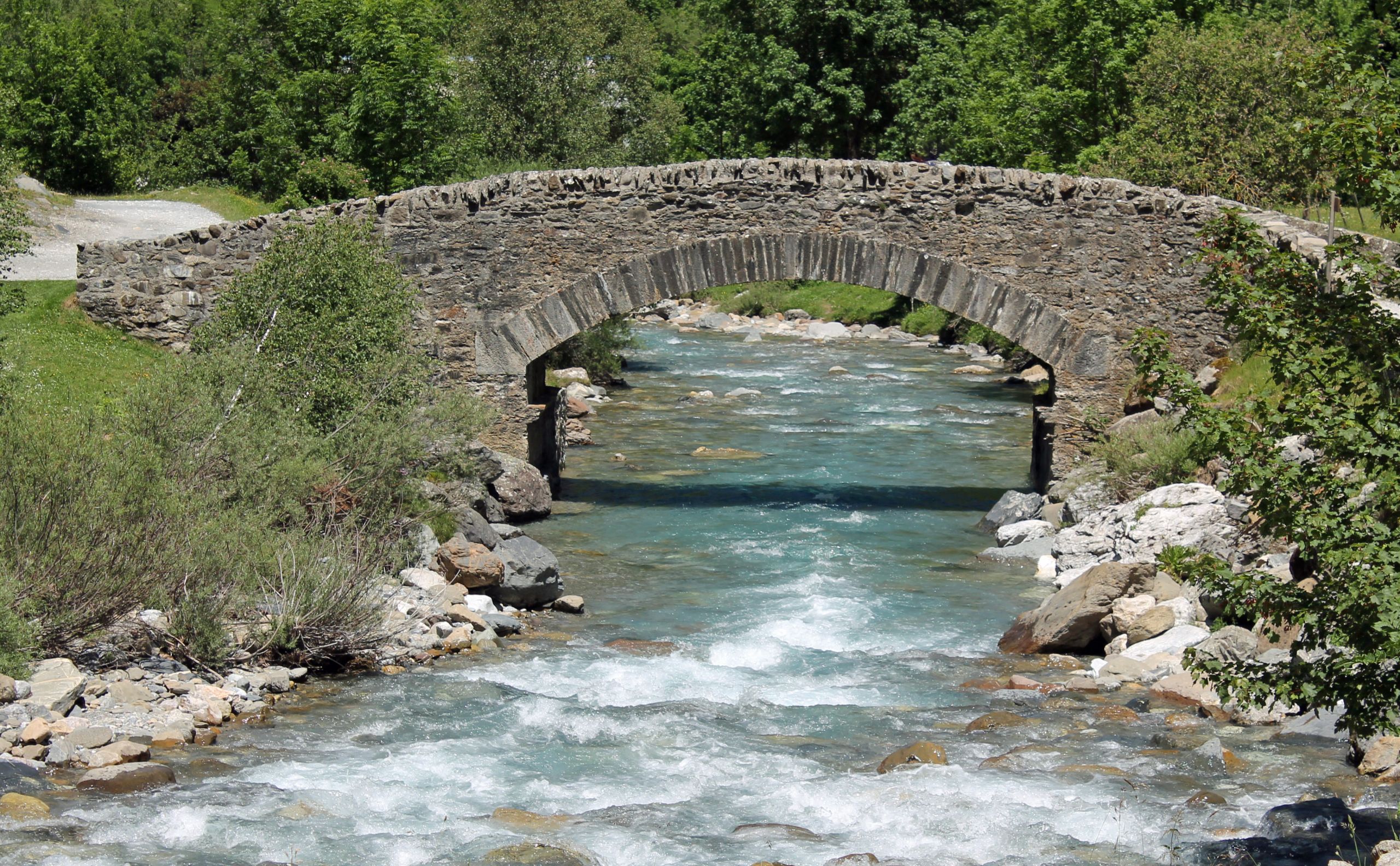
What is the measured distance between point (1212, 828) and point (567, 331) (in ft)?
36.1

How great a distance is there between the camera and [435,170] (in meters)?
26.7

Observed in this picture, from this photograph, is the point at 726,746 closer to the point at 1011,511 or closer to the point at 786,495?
the point at 1011,511

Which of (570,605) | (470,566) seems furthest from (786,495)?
(470,566)

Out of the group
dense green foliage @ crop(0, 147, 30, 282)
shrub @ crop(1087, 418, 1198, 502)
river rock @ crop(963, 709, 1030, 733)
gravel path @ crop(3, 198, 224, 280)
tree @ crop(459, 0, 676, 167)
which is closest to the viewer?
river rock @ crop(963, 709, 1030, 733)

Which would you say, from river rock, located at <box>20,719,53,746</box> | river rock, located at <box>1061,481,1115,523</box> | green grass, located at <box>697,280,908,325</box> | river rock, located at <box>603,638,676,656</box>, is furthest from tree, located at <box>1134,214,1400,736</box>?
green grass, located at <box>697,280,908,325</box>

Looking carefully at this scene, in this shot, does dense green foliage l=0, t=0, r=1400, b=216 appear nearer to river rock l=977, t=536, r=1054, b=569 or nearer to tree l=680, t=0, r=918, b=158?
tree l=680, t=0, r=918, b=158

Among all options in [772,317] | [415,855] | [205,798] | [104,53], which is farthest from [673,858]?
[104,53]

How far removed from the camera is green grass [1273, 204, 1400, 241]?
71.7 ft

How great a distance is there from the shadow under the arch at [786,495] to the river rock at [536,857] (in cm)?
1047

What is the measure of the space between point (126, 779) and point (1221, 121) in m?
19.3

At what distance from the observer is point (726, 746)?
10.2 meters

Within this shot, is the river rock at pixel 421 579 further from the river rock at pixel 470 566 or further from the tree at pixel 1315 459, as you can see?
the tree at pixel 1315 459

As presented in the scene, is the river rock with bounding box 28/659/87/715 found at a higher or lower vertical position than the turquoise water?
higher

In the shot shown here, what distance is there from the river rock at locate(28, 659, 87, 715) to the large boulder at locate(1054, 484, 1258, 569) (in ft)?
29.5
